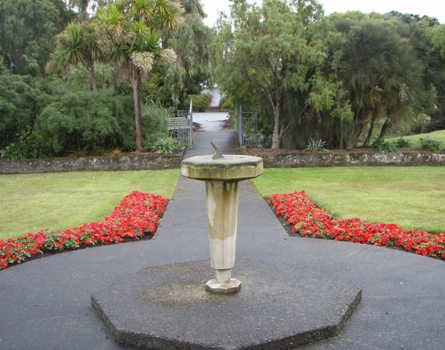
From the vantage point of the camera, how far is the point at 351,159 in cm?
1567

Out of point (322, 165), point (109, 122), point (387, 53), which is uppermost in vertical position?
point (387, 53)

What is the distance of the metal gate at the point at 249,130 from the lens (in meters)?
17.7

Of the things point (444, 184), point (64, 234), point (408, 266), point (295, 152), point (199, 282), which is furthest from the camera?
point (295, 152)

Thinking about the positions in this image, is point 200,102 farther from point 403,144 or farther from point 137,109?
point 403,144

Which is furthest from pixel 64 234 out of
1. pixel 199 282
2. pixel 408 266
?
pixel 408 266

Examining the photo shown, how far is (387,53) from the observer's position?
15.5m

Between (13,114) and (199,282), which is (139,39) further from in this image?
(199,282)

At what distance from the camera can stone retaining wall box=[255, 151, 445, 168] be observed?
50.5 feet

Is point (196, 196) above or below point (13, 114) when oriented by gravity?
below

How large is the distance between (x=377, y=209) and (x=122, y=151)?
964cm

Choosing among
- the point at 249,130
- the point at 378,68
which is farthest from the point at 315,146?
the point at 378,68

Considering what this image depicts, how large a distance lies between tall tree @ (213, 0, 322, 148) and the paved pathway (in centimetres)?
747

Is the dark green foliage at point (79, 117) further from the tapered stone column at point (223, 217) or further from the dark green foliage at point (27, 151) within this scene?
the tapered stone column at point (223, 217)

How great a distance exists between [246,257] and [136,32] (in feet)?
34.7
